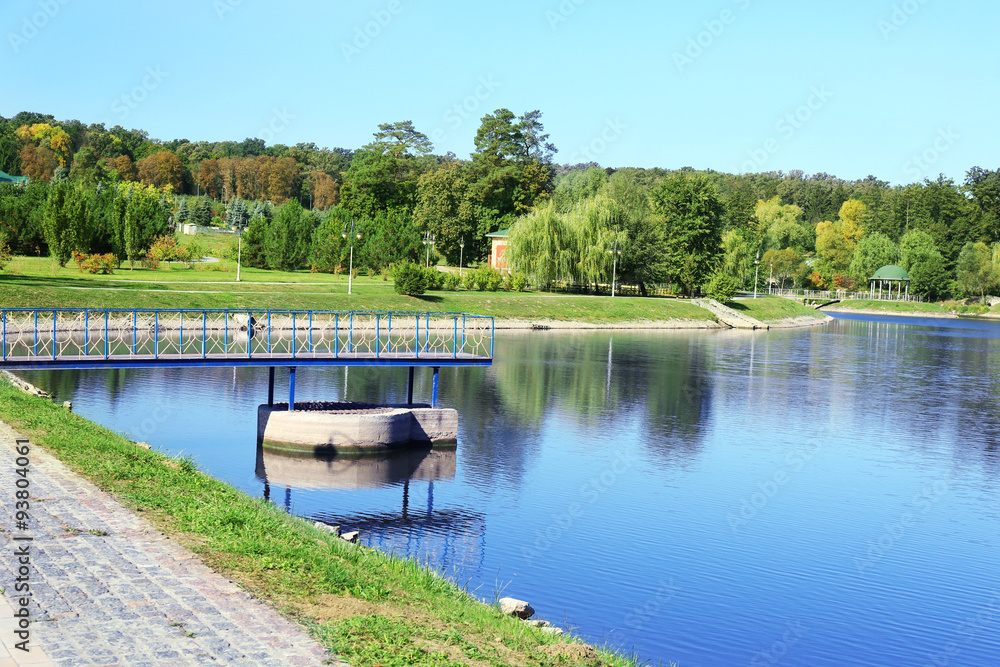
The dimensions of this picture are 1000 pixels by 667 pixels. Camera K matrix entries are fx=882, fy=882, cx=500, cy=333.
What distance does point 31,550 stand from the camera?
34.1 feet

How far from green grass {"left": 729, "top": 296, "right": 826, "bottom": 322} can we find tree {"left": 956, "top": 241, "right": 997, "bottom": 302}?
3171cm

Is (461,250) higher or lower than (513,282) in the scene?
higher

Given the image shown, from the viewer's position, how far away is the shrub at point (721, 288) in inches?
3430

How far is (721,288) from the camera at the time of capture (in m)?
87.1

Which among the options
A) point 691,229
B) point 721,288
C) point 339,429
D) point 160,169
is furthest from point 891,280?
point 339,429

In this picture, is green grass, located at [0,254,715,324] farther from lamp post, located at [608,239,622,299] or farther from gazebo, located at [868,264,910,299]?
gazebo, located at [868,264,910,299]

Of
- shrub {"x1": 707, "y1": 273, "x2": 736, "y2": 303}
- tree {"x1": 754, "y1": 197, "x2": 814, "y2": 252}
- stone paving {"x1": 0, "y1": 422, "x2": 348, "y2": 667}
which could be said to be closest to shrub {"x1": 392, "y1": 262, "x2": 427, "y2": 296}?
shrub {"x1": 707, "y1": 273, "x2": 736, "y2": 303}

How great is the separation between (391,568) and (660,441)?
17.2m

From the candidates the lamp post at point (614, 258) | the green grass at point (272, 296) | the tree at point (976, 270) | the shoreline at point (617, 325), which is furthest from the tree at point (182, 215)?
the tree at point (976, 270)

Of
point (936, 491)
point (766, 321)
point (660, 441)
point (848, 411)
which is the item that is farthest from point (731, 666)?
point (766, 321)

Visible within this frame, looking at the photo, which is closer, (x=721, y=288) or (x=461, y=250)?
(x=721, y=288)

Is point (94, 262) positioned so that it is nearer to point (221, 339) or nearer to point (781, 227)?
point (221, 339)

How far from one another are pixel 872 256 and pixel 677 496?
399ft

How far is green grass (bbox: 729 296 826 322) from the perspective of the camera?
9031 centimetres
